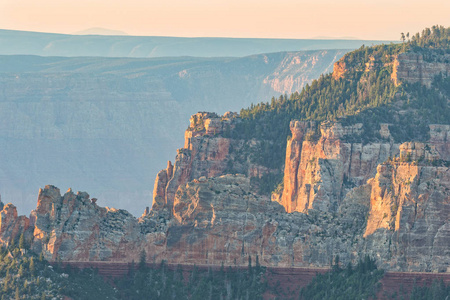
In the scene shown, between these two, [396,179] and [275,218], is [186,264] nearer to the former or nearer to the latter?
[275,218]

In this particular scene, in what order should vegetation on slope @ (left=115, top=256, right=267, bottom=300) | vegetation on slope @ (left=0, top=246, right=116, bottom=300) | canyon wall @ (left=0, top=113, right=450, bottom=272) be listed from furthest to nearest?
1. vegetation on slope @ (left=115, top=256, right=267, bottom=300)
2. canyon wall @ (left=0, top=113, right=450, bottom=272)
3. vegetation on slope @ (left=0, top=246, right=116, bottom=300)

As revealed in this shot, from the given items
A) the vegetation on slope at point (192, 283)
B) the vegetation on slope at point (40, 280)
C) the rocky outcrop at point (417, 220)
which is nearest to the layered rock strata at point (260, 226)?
the rocky outcrop at point (417, 220)

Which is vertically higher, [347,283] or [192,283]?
[192,283]

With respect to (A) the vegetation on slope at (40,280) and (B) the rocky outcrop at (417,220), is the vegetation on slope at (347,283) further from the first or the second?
(A) the vegetation on slope at (40,280)

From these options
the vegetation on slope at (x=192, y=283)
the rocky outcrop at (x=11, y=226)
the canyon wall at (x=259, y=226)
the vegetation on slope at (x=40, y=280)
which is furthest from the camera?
the vegetation on slope at (x=192, y=283)

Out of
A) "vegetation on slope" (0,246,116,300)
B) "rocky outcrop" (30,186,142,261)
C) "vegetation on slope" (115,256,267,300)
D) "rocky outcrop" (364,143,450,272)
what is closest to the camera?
"vegetation on slope" (0,246,116,300)

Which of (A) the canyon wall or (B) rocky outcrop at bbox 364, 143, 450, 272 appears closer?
(B) rocky outcrop at bbox 364, 143, 450, 272

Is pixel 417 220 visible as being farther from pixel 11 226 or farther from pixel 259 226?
pixel 11 226

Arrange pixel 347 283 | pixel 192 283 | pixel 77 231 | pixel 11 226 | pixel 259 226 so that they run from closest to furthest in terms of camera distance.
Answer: pixel 347 283 → pixel 11 226 → pixel 77 231 → pixel 192 283 → pixel 259 226

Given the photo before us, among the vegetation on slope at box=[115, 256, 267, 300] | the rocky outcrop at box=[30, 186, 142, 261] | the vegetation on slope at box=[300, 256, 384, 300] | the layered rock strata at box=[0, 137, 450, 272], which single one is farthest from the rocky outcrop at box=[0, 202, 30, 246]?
the vegetation on slope at box=[300, 256, 384, 300]

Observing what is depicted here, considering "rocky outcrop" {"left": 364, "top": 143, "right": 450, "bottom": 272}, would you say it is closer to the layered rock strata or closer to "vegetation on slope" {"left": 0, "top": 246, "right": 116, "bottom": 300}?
the layered rock strata

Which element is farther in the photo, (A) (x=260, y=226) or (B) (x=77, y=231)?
(A) (x=260, y=226)

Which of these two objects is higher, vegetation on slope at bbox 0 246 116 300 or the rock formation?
the rock formation

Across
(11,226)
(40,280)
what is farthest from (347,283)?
(11,226)
